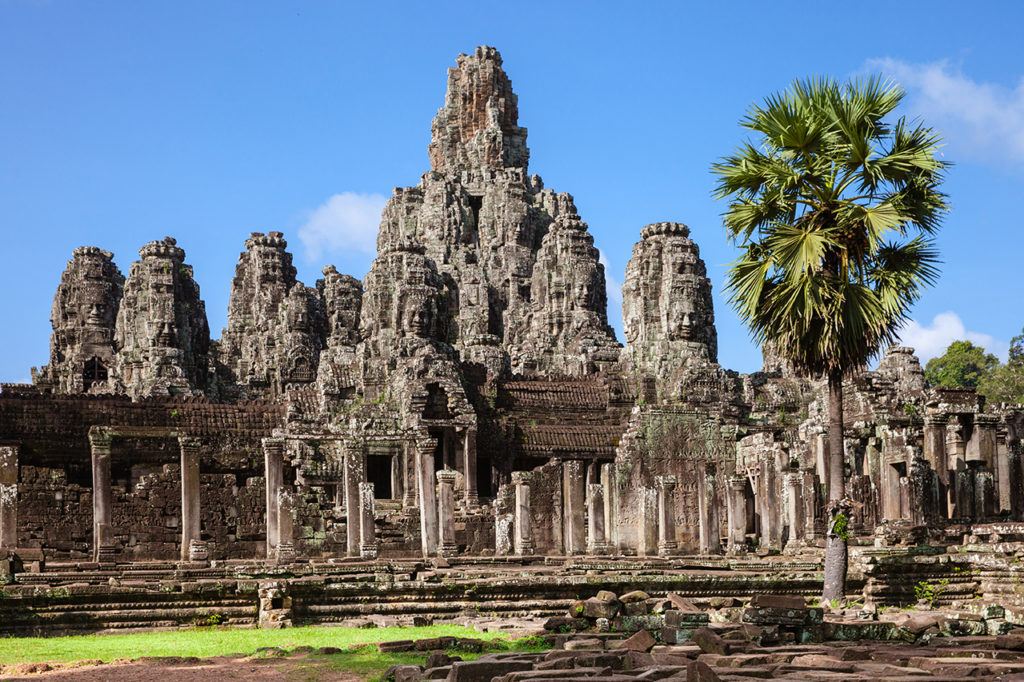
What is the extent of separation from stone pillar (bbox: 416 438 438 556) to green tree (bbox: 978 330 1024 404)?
112 feet

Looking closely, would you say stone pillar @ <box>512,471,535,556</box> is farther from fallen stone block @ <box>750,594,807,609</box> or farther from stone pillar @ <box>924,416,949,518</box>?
fallen stone block @ <box>750,594,807,609</box>

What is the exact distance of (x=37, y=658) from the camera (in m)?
14.0

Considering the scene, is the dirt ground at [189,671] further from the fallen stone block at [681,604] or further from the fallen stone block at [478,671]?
the fallen stone block at [681,604]

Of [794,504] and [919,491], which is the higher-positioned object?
[919,491]

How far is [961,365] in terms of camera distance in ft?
246

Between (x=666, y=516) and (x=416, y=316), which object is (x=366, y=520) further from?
(x=416, y=316)

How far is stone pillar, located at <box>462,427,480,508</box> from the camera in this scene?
32.5m

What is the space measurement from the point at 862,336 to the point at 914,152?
2.54 metres

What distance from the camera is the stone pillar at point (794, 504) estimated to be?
2781 cm

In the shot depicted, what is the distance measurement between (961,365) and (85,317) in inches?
1775

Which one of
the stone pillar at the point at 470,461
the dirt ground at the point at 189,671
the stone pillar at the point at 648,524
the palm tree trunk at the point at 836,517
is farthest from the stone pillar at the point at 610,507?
the dirt ground at the point at 189,671

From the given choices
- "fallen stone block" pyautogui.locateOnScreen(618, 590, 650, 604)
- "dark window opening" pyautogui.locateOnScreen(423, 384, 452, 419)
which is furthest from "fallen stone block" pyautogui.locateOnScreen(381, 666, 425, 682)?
"dark window opening" pyautogui.locateOnScreen(423, 384, 452, 419)

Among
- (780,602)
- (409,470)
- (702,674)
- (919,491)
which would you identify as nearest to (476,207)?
(409,470)

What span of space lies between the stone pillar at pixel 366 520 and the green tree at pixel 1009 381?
35.2m
